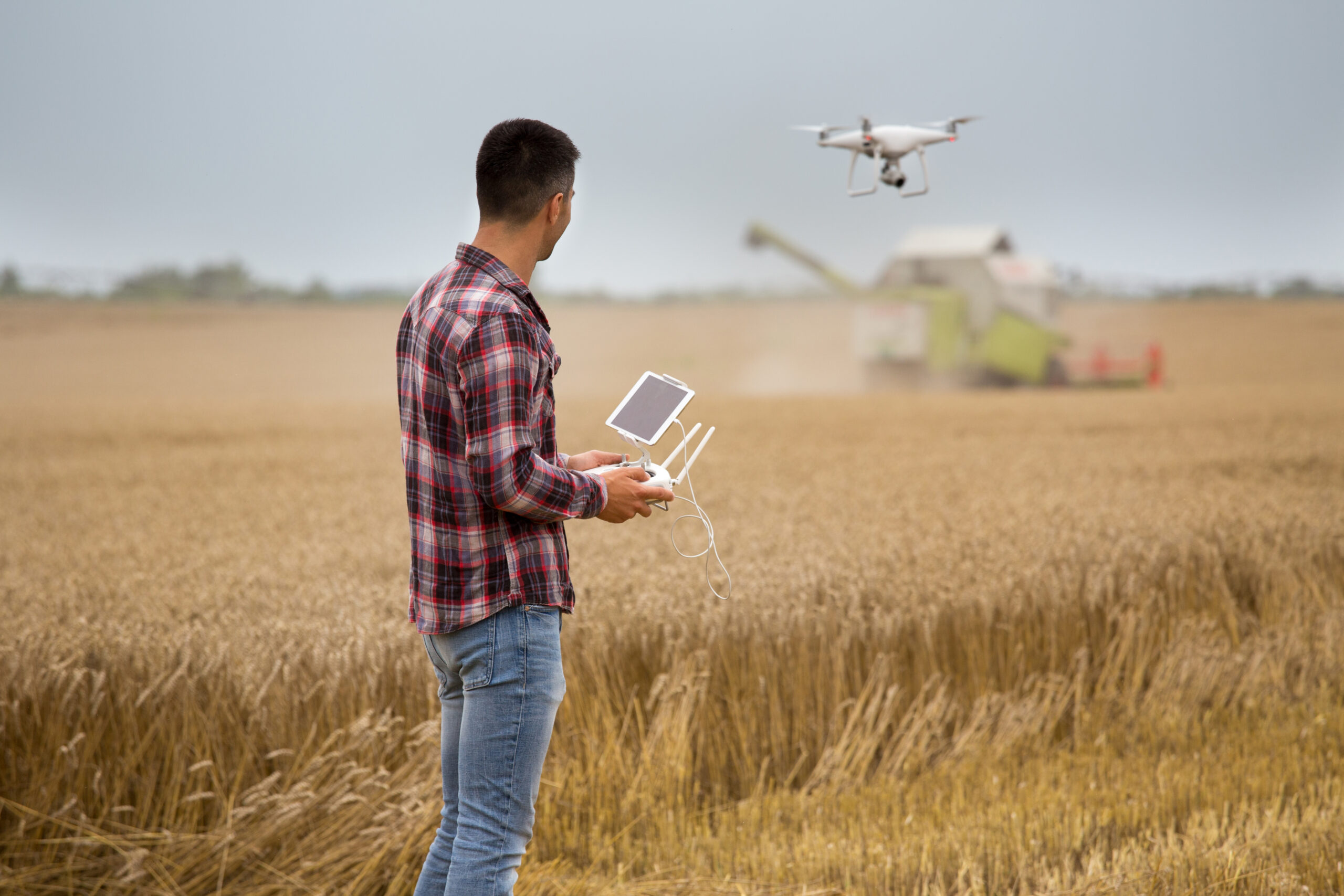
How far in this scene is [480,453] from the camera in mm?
2037

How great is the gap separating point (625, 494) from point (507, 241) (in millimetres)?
586

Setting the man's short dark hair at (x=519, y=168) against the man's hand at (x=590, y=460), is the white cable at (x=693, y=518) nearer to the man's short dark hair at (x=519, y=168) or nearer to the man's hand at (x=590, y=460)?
the man's hand at (x=590, y=460)

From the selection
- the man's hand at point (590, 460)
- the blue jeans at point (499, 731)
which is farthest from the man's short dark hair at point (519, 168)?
the blue jeans at point (499, 731)

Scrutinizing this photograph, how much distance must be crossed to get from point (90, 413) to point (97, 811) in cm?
1810

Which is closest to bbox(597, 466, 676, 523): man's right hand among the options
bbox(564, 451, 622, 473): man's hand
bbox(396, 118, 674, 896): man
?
bbox(396, 118, 674, 896): man

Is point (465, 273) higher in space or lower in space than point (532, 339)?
higher

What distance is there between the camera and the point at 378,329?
45125mm

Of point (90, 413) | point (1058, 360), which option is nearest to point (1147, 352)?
point (1058, 360)

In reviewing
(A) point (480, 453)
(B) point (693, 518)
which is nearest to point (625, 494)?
(A) point (480, 453)

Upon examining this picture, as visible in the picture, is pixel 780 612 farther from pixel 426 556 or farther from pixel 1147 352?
pixel 1147 352

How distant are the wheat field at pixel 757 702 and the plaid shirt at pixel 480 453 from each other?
139 centimetres

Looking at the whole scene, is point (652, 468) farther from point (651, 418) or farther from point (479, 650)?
point (479, 650)

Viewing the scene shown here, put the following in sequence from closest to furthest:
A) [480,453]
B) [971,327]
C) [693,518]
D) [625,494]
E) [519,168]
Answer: [480,453] < [519,168] < [625,494] < [693,518] < [971,327]

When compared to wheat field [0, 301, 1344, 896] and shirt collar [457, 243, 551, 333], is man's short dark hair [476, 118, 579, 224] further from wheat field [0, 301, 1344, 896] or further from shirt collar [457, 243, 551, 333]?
wheat field [0, 301, 1344, 896]
